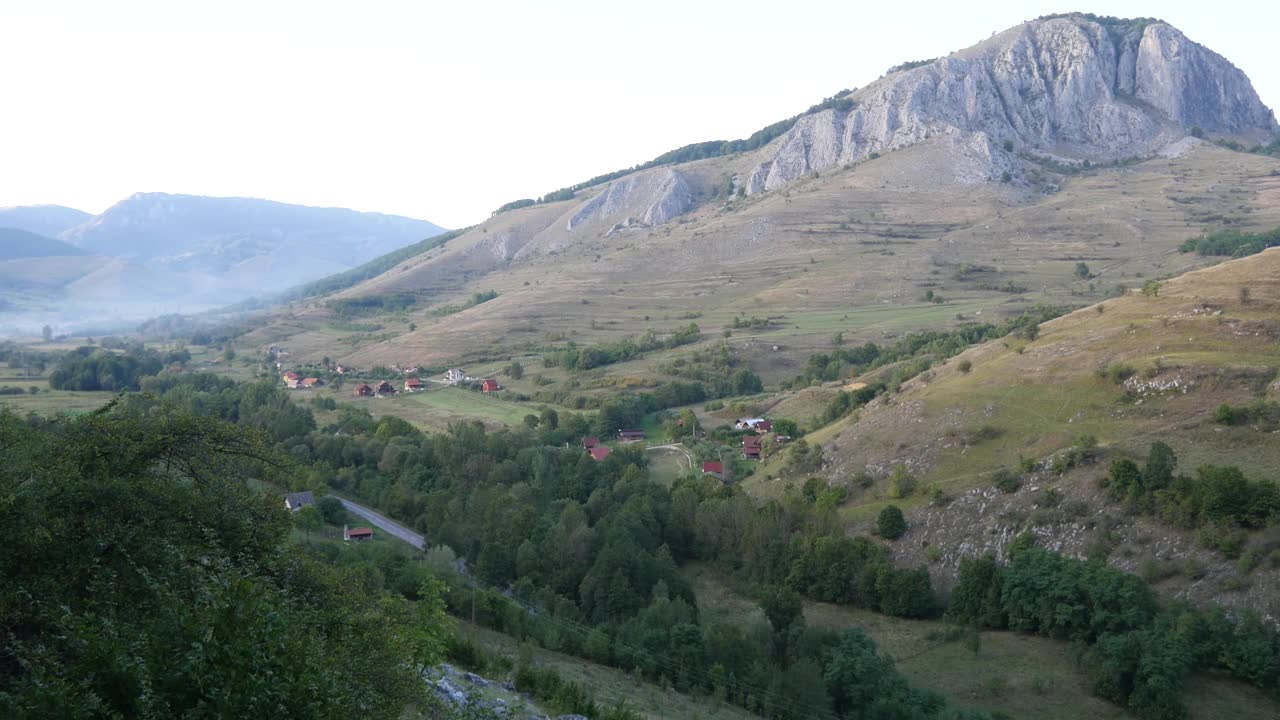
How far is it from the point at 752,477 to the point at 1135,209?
120 m

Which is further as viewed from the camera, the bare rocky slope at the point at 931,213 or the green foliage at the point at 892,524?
the bare rocky slope at the point at 931,213

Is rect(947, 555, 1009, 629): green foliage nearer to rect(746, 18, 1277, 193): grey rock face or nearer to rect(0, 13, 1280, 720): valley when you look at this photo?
rect(0, 13, 1280, 720): valley

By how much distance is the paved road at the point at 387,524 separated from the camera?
143 ft

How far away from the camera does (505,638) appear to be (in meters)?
28.4

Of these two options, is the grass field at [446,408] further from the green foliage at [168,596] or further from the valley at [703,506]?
the green foliage at [168,596]

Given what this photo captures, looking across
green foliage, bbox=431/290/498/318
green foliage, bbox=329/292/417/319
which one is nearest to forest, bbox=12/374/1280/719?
green foliage, bbox=431/290/498/318

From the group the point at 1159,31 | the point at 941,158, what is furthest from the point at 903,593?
the point at 1159,31

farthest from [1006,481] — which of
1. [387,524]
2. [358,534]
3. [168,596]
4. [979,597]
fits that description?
[168,596]

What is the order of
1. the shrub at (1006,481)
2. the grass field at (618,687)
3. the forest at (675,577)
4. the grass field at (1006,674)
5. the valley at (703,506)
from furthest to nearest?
the shrub at (1006,481)
the grass field at (1006,674)
the forest at (675,577)
the grass field at (618,687)
the valley at (703,506)

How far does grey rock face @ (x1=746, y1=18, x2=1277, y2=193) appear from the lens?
18375 cm

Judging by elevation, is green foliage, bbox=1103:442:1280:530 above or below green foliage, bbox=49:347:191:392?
below

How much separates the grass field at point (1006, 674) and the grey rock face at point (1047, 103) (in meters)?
164

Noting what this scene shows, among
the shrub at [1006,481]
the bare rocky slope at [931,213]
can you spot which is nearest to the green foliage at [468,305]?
the bare rocky slope at [931,213]

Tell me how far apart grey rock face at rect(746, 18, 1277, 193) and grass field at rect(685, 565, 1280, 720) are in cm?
16370
